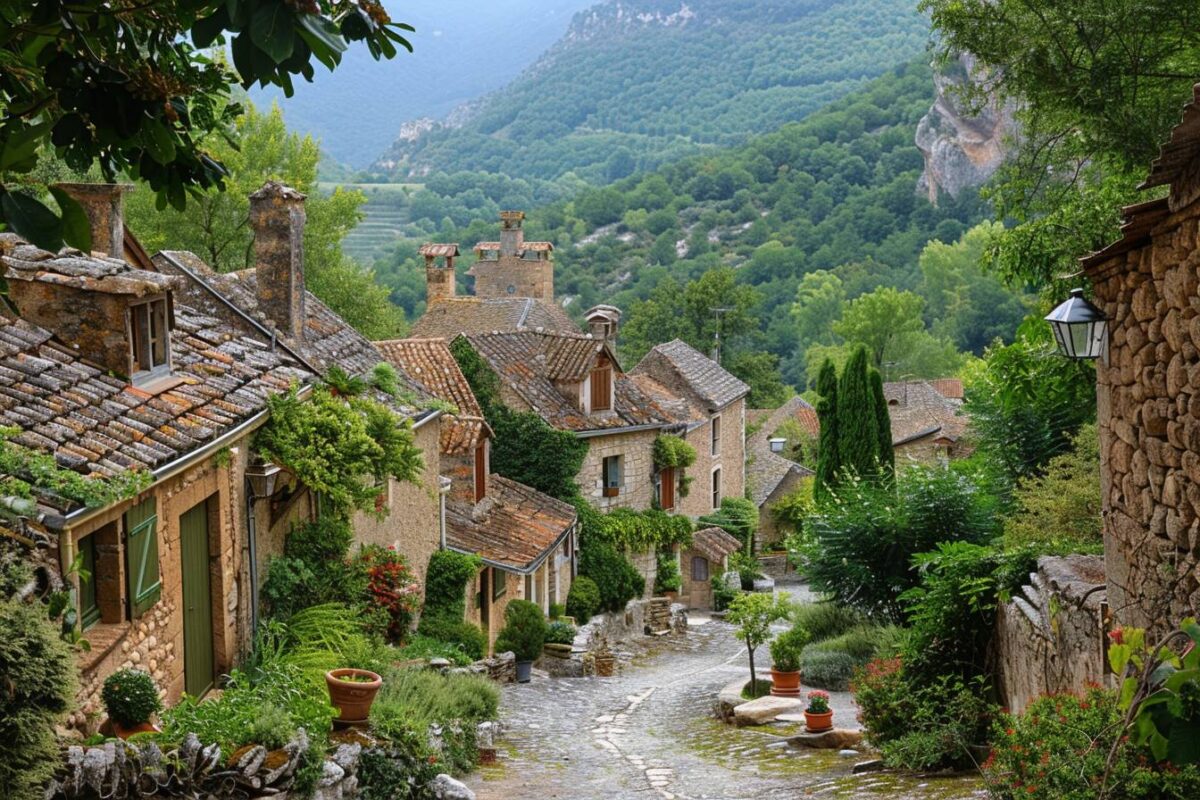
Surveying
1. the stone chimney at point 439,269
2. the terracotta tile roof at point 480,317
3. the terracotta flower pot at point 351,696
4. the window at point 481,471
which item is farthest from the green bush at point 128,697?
the stone chimney at point 439,269

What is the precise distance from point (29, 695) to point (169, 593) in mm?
3682

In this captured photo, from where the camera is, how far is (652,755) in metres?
14.6

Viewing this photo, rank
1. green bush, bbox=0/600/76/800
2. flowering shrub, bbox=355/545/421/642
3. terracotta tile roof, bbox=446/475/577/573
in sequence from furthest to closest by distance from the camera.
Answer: terracotta tile roof, bbox=446/475/577/573 < flowering shrub, bbox=355/545/421/642 < green bush, bbox=0/600/76/800

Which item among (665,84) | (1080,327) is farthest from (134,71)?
(665,84)

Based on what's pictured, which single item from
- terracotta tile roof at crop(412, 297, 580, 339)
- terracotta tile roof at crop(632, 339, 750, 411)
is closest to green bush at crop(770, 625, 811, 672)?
terracotta tile roof at crop(412, 297, 580, 339)

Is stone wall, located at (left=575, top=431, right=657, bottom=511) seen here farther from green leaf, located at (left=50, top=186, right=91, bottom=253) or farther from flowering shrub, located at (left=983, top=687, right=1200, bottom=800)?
green leaf, located at (left=50, top=186, right=91, bottom=253)

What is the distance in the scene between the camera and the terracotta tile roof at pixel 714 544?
121 ft

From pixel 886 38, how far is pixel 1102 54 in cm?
12461

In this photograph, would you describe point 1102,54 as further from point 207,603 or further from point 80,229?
point 80,229

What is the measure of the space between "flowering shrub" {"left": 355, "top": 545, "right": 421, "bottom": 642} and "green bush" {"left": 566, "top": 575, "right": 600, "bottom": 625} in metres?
11.6

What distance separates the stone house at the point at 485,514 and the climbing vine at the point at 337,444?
582 cm

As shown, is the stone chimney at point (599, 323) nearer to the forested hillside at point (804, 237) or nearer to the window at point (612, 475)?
the window at point (612, 475)

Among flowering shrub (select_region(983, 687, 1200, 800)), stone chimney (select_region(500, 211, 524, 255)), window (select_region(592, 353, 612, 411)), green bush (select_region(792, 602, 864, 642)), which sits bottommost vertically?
green bush (select_region(792, 602, 864, 642))

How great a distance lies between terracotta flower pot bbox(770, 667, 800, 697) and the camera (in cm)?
1861
